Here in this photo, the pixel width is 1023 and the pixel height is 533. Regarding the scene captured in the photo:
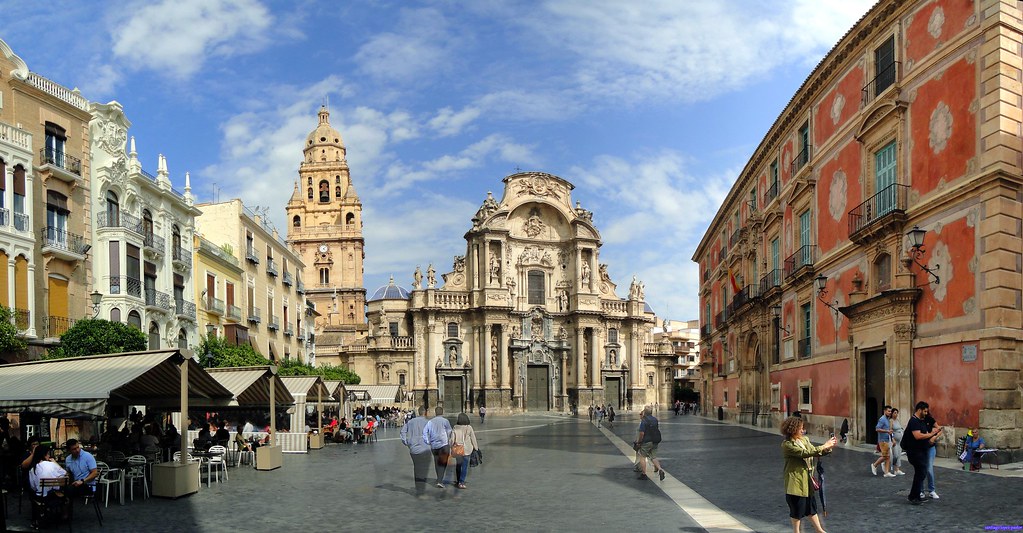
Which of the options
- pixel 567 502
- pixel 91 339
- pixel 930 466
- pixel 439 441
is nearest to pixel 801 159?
pixel 930 466

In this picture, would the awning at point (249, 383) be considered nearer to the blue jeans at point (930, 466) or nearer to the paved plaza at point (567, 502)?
the paved plaza at point (567, 502)

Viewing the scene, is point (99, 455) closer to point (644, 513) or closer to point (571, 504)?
point (571, 504)

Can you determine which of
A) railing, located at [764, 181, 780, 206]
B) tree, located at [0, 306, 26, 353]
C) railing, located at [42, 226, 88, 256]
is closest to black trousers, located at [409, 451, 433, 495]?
tree, located at [0, 306, 26, 353]

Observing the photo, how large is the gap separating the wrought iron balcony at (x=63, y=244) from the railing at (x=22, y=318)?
204 cm

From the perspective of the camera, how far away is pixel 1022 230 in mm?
17562

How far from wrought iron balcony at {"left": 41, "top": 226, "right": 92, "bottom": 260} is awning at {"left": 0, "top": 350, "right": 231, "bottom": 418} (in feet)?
35.8

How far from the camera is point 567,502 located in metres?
13.4

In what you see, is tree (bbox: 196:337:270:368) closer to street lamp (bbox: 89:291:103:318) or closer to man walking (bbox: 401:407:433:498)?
street lamp (bbox: 89:291:103:318)

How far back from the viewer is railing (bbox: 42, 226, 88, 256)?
86.1ft

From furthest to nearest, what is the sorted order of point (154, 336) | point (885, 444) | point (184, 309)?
1. point (184, 309)
2. point (154, 336)
3. point (885, 444)

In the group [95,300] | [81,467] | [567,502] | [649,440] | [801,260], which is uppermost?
[801,260]

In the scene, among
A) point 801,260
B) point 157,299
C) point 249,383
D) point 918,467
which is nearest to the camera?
point 918,467

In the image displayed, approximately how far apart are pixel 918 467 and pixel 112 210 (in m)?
27.1

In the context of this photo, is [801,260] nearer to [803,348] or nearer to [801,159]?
[803,348]
